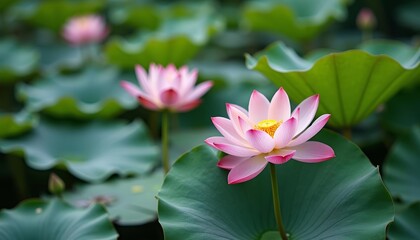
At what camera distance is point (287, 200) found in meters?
1.25

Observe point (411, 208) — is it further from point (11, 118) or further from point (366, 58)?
point (11, 118)

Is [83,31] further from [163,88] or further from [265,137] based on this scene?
[265,137]

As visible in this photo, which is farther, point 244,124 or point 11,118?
point 11,118

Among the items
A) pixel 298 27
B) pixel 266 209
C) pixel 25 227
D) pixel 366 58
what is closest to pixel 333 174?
pixel 266 209

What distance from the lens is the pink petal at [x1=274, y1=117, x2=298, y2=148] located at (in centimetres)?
106

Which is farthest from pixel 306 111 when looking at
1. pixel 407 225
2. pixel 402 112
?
pixel 402 112

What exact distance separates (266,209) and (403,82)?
19.5 inches

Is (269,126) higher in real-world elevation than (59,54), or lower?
higher

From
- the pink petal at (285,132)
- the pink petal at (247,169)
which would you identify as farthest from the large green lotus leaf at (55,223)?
the pink petal at (285,132)

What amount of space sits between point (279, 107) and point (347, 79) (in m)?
0.27

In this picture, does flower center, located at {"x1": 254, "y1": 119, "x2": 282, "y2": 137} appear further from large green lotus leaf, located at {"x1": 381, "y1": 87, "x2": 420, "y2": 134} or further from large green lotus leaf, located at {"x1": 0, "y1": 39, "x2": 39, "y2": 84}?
large green lotus leaf, located at {"x1": 0, "y1": 39, "x2": 39, "y2": 84}

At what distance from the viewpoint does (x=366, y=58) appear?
1338 mm

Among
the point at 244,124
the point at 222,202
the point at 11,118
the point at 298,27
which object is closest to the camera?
the point at 244,124

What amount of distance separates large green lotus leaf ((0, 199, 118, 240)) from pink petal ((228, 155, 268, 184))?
303 millimetres
